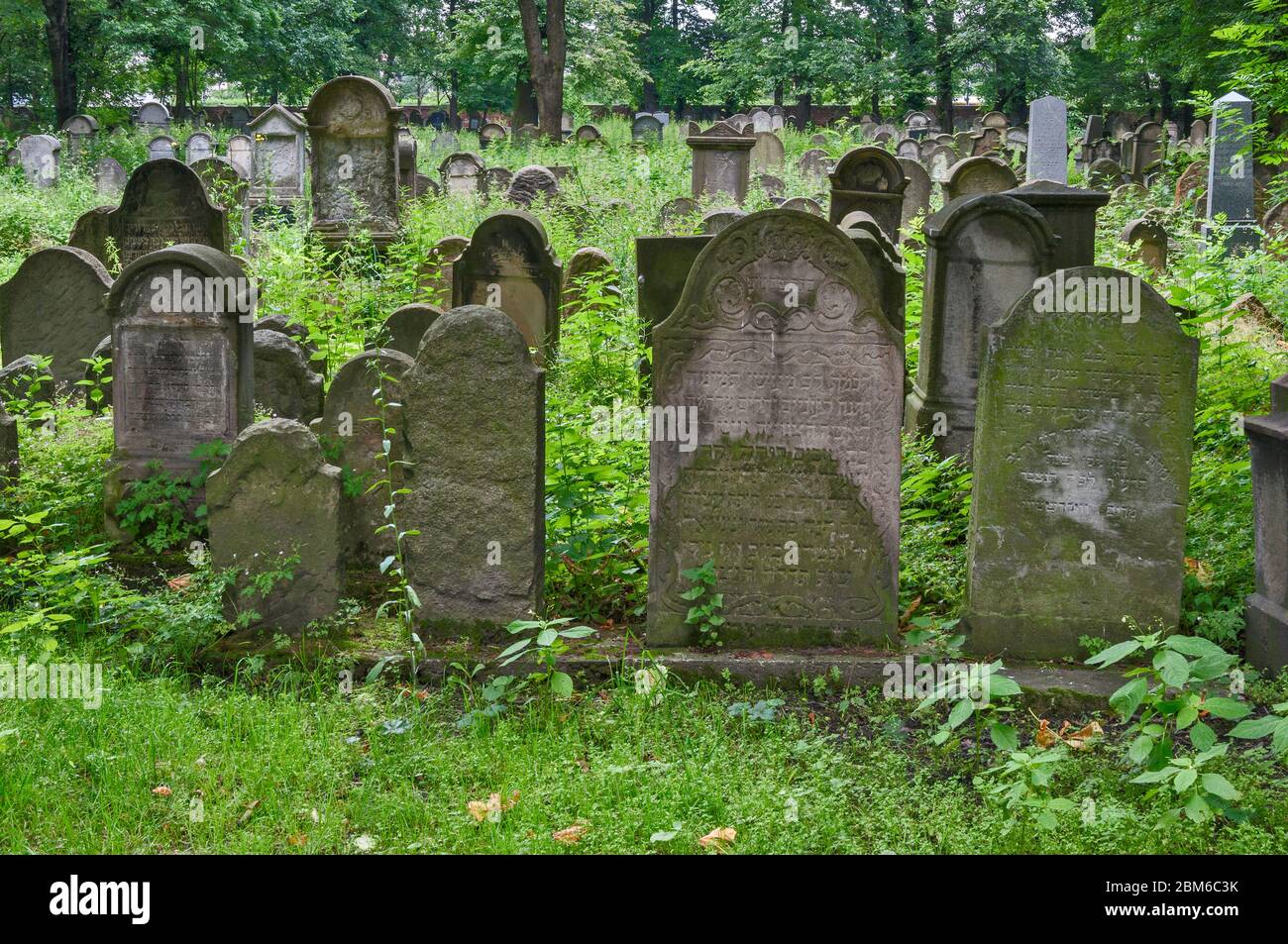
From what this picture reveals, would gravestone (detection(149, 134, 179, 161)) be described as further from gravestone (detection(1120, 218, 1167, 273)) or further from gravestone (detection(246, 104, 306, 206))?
gravestone (detection(1120, 218, 1167, 273))

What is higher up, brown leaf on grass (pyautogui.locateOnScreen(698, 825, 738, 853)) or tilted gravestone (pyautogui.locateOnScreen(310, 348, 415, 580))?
tilted gravestone (pyautogui.locateOnScreen(310, 348, 415, 580))

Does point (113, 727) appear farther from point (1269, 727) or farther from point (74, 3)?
point (74, 3)

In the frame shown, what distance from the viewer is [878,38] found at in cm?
3791

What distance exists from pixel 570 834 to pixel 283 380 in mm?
4518

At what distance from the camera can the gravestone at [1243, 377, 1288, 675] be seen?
220 inches

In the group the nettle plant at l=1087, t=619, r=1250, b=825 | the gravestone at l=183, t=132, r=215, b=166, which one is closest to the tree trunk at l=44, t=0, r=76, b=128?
the gravestone at l=183, t=132, r=215, b=166

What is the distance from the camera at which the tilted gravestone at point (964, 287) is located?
810 cm

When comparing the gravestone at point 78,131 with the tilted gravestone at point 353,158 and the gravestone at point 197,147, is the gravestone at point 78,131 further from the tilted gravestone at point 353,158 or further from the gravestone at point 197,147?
the tilted gravestone at point 353,158

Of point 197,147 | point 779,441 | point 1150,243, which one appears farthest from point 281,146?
point 779,441

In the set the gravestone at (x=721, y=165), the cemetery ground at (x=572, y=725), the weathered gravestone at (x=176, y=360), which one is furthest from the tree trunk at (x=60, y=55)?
the weathered gravestone at (x=176, y=360)

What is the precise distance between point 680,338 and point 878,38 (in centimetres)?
3494

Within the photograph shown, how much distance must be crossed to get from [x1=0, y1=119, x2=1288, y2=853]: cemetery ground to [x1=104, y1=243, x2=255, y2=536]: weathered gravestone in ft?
1.33

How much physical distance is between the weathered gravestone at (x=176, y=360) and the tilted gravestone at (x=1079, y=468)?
401 centimetres
